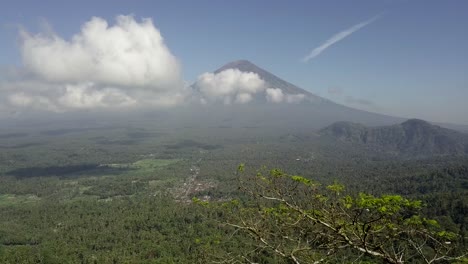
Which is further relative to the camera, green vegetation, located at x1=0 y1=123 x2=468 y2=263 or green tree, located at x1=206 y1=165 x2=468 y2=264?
green vegetation, located at x1=0 y1=123 x2=468 y2=263

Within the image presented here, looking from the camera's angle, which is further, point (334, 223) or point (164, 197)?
point (164, 197)

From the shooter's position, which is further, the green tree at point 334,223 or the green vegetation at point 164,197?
the green vegetation at point 164,197

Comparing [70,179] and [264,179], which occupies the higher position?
[264,179]

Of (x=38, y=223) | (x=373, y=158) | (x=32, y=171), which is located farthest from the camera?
(x=373, y=158)

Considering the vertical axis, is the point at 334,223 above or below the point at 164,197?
above

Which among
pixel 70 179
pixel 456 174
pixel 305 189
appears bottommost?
pixel 70 179

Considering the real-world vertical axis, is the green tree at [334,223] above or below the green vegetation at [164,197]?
above

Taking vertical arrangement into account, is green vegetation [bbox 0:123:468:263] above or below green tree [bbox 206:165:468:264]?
below

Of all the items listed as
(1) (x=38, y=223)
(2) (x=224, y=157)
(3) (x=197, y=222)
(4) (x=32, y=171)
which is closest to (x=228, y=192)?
(3) (x=197, y=222)

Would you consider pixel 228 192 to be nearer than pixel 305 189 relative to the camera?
No

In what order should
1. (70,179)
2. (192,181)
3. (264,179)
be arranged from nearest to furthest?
(264,179)
(192,181)
(70,179)

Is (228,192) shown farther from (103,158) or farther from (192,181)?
(103,158)
